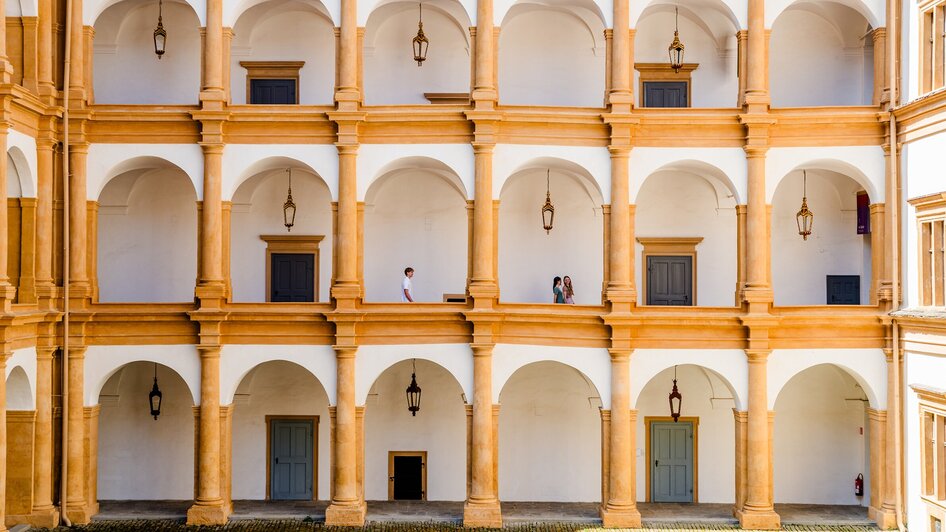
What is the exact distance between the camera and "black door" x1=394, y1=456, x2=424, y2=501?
25.3 m

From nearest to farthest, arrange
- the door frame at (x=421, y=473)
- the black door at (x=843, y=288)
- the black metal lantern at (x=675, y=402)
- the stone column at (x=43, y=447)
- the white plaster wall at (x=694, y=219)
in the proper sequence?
the stone column at (x=43, y=447), the black metal lantern at (x=675, y=402), the black door at (x=843, y=288), the white plaster wall at (x=694, y=219), the door frame at (x=421, y=473)

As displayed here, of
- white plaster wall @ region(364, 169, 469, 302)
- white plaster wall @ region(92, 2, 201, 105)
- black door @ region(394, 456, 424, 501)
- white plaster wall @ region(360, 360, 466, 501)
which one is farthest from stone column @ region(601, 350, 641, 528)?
white plaster wall @ region(92, 2, 201, 105)

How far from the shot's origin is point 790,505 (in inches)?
973

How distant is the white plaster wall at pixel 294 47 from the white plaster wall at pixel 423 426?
7690 mm

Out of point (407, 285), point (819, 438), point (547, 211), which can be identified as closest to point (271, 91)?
point (407, 285)

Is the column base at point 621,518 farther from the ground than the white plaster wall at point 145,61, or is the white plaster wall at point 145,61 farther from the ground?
the white plaster wall at point 145,61

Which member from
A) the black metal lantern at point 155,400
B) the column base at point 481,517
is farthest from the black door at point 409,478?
the black metal lantern at point 155,400

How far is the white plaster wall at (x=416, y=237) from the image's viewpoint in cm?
2555

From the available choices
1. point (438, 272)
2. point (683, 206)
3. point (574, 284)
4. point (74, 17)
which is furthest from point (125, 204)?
point (683, 206)

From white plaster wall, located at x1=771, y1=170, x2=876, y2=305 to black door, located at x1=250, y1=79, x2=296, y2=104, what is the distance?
13.1 meters

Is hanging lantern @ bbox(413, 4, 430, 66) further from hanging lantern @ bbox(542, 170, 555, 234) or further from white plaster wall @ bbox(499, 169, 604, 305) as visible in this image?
hanging lantern @ bbox(542, 170, 555, 234)

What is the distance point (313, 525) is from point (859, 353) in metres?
13.5

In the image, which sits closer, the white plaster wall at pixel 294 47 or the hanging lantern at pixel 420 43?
the hanging lantern at pixel 420 43

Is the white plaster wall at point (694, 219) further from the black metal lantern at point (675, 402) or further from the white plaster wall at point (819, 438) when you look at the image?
the white plaster wall at point (819, 438)
